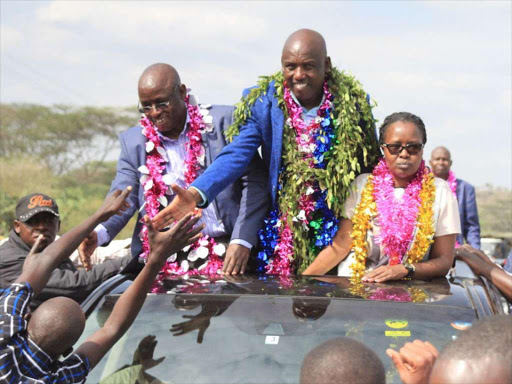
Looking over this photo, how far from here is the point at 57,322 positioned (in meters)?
2.84

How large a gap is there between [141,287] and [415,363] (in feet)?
4.07

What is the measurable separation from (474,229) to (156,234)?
651 cm

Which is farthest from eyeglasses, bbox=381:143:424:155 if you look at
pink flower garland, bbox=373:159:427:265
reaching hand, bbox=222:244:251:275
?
reaching hand, bbox=222:244:251:275

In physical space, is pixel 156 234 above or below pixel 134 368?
above

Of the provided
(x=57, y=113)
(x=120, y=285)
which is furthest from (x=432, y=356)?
(x=57, y=113)

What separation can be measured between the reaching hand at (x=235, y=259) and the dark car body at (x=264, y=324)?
681 mm

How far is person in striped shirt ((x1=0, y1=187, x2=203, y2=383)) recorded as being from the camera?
9.20 ft

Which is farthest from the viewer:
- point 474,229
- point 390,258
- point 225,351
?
point 474,229

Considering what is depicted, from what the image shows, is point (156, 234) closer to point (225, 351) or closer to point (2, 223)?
point (225, 351)

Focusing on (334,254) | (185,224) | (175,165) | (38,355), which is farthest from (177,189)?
(38,355)

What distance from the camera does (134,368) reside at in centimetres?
314

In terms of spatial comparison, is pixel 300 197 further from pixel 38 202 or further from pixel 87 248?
pixel 38 202

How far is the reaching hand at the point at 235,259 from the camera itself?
14.0ft

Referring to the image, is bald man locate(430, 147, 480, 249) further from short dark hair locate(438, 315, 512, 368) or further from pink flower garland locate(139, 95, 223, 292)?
short dark hair locate(438, 315, 512, 368)
